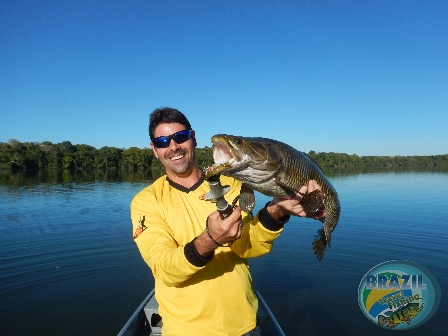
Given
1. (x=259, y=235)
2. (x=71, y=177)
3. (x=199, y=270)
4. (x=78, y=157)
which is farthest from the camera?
(x=78, y=157)

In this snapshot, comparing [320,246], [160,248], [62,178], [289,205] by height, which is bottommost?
[62,178]

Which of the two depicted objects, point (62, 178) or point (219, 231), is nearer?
point (219, 231)

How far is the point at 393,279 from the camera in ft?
16.2

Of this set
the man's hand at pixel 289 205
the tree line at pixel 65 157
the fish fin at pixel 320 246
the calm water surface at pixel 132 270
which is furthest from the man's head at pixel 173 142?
the tree line at pixel 65 157

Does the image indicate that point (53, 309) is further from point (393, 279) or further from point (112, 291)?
point (393, 279)

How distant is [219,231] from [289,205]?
2.67 ft

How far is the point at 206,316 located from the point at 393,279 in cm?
335

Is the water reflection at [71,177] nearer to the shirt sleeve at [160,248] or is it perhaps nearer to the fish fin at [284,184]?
the shirt sleeve at [160,248]

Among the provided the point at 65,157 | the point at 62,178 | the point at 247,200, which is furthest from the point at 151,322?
the point at 65,157

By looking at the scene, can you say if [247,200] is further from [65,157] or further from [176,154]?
[65,157]

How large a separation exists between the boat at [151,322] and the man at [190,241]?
1832 mm

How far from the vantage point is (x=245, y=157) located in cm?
261

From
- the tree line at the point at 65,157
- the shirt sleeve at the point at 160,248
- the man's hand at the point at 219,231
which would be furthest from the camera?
the tree line at the point at 65,157

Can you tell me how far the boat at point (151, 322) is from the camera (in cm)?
477
